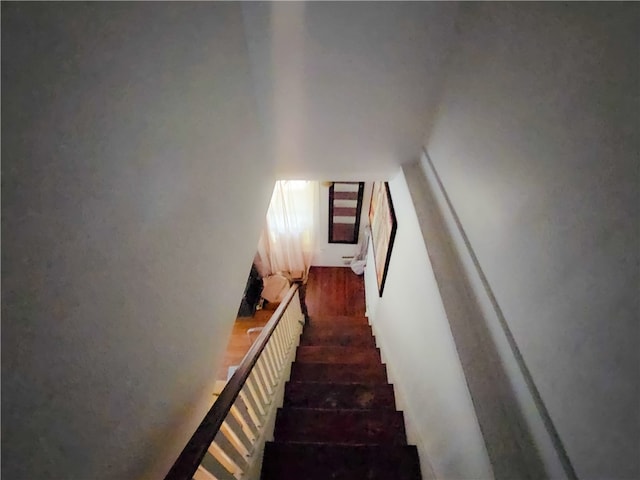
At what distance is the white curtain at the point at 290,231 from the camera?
414 centimetres

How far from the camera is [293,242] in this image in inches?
183

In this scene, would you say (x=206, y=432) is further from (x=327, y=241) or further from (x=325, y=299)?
(x=327, y=241)

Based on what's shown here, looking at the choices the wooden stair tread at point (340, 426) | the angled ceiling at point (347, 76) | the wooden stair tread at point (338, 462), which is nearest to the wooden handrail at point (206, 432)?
the wooden stair tread at point (338, 462)

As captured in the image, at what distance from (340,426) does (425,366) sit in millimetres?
881

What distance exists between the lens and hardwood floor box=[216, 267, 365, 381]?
172 inches

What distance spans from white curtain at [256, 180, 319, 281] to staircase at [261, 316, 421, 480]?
181cm

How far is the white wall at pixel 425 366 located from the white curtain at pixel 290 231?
6.01ft

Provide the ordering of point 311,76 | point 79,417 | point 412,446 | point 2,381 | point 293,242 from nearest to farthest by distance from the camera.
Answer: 1. point 2,381
2. point 79,417
3. point 311,76
4. point 412,446
5. point 293,242

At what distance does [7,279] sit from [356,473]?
6.46ft

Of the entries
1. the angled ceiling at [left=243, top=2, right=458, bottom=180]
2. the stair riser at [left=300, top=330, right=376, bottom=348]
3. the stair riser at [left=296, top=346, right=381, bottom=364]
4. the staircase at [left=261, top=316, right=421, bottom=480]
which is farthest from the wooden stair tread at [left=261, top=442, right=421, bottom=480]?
the angled ceiling at [left=243, top=2, right=458, bottom=180]

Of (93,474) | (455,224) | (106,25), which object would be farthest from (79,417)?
(455,224)

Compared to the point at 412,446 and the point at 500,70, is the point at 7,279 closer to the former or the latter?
the point at 500,70

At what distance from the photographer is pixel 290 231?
4.52 meters

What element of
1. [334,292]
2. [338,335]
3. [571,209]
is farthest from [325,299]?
[571,209]
